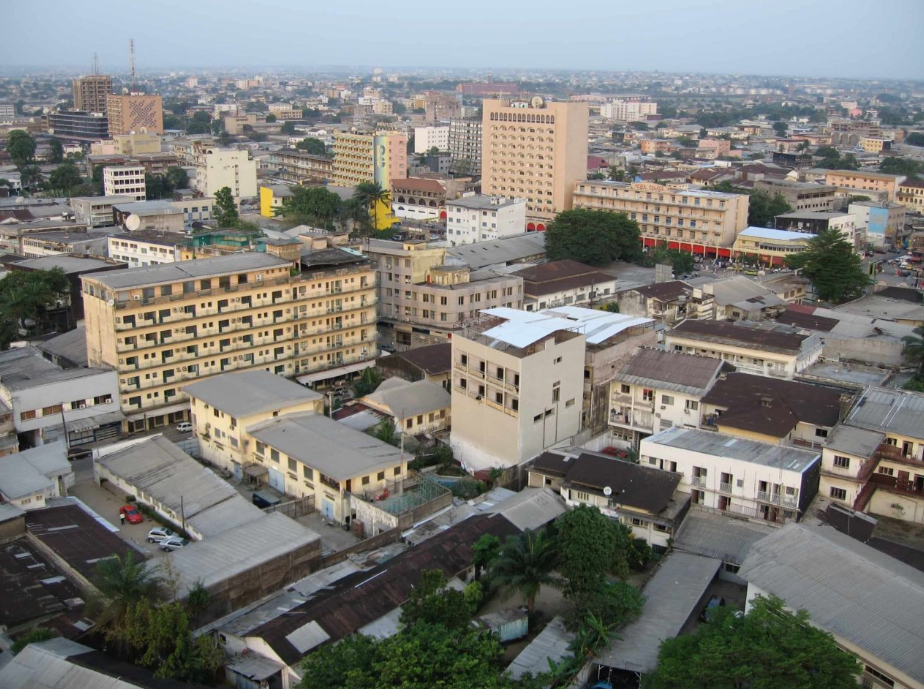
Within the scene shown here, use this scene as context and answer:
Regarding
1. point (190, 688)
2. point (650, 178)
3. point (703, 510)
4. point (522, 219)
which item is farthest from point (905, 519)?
point (650, 178)

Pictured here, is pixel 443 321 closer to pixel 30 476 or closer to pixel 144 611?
pixel 30 476

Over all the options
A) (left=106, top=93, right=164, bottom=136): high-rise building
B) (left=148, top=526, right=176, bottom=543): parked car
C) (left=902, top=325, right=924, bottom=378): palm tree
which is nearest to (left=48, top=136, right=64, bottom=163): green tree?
(left=106, top=93, right=164, bottom=136): high-rise building

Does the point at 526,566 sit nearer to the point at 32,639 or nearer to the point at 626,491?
the point at 626,491

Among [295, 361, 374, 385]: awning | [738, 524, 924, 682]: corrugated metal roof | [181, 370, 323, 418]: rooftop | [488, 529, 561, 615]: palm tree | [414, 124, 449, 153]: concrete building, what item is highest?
[414, 124, 449, 153]: concrete building

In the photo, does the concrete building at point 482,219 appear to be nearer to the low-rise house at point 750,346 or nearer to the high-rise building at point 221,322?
the high-rise building at point 221,322

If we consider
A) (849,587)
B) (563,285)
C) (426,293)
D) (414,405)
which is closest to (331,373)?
(414,405)

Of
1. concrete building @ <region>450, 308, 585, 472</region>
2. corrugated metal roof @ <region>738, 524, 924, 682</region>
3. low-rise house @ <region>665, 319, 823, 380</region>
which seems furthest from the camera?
low-rise house @ <region>665, 319, 823, 380</region>

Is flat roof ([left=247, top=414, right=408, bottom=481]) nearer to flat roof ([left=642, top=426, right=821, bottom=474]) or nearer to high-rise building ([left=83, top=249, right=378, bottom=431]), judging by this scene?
high-rise building ([left=83, top=249, right=378, bottom=431])
